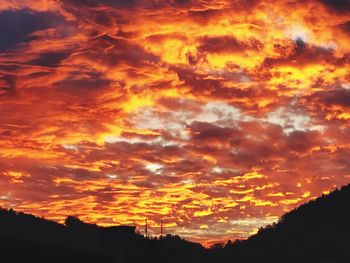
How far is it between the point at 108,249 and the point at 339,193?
248 ft

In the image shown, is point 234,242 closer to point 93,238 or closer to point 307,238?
point 307,238

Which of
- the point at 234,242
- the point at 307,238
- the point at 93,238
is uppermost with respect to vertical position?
the point at 234,242

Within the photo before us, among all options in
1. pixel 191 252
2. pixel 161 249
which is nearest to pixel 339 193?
pixel 191 252

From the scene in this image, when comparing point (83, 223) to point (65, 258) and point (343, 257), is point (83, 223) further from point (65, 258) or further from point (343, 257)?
point (65, 258)

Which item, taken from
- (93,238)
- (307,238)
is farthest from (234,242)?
(93,238)

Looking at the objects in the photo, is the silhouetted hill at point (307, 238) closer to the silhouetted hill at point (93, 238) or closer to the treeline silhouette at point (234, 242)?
the treeline silhouette at point (234, 242)

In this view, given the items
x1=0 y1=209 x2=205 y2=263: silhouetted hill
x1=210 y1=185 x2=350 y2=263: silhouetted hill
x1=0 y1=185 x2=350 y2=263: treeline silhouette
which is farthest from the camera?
x1=210 y1=185 x2=350 y2=263: silhouetted hill

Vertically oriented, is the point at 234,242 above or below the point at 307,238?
above

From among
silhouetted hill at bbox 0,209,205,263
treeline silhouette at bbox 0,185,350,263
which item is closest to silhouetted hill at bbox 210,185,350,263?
treeline silhouette at bbox 0,185,350,263

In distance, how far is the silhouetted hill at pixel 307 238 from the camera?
12531 cm

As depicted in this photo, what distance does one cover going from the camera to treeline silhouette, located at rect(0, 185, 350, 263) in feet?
307

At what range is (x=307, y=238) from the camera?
13225cm

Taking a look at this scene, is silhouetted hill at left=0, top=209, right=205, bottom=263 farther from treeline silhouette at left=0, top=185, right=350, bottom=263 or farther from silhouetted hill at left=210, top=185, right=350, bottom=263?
silhouetted hill at left=210, top=185, right=350, bottom=263

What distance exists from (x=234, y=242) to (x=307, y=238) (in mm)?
30598
